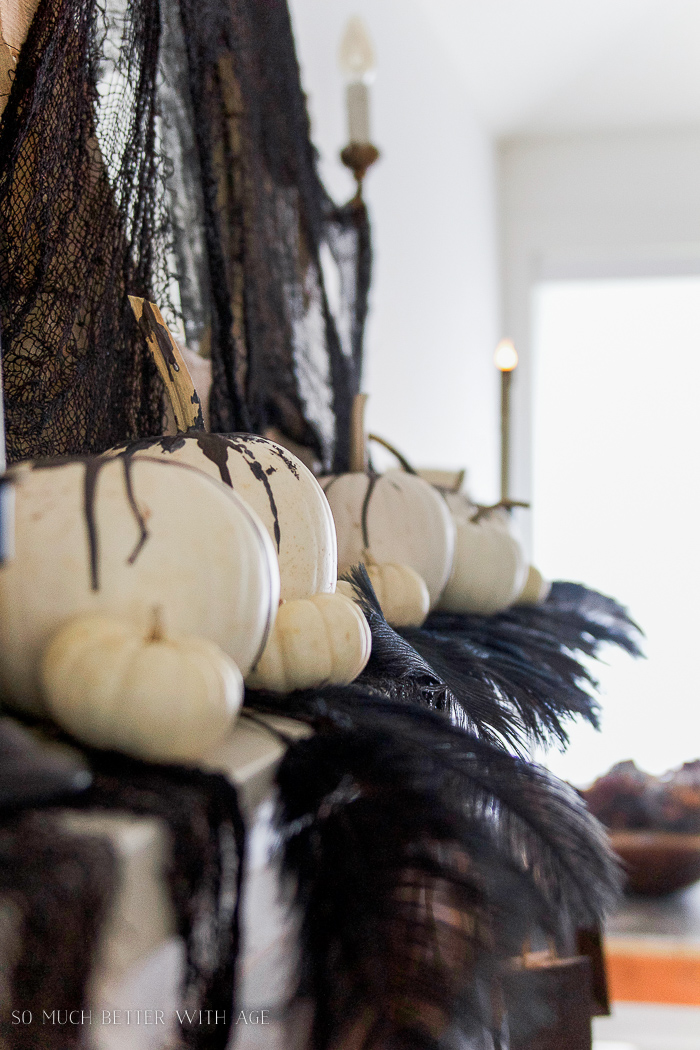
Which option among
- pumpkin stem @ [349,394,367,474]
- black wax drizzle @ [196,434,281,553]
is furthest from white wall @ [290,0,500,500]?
black wax drizzle @ [196,434,281,553]

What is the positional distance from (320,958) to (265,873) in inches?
1.8

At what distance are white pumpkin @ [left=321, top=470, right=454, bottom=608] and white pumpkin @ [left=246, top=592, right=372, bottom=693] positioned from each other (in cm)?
26

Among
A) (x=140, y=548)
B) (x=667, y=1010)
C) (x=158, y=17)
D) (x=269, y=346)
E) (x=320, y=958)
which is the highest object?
(x=158, y=17)

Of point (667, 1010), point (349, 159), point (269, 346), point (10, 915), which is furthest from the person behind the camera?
point (667, 1010)

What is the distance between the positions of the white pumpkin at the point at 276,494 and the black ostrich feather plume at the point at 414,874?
0.47ft

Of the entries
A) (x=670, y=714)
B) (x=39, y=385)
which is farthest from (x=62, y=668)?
(x=670, y=714)

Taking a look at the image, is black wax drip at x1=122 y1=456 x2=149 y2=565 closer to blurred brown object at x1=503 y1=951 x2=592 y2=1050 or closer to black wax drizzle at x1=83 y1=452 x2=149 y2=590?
black wax drizzle at x1=83 y1=452 x2=149 y2=590

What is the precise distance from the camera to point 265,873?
12.1 inches

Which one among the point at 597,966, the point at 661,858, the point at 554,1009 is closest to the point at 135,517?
the point at 554,1009

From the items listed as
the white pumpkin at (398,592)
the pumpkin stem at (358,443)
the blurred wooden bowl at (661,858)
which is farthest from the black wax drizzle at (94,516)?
the blurred wooden bowl at (661,858)

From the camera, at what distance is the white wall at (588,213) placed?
2.62 meters

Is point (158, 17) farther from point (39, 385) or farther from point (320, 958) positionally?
point (320, 958)

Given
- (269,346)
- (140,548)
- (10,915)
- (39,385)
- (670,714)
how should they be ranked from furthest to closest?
(670,714)
(269,346)
(39,385)
(140,548)
(10,915)

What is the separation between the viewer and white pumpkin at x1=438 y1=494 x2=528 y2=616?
2.52 ft
